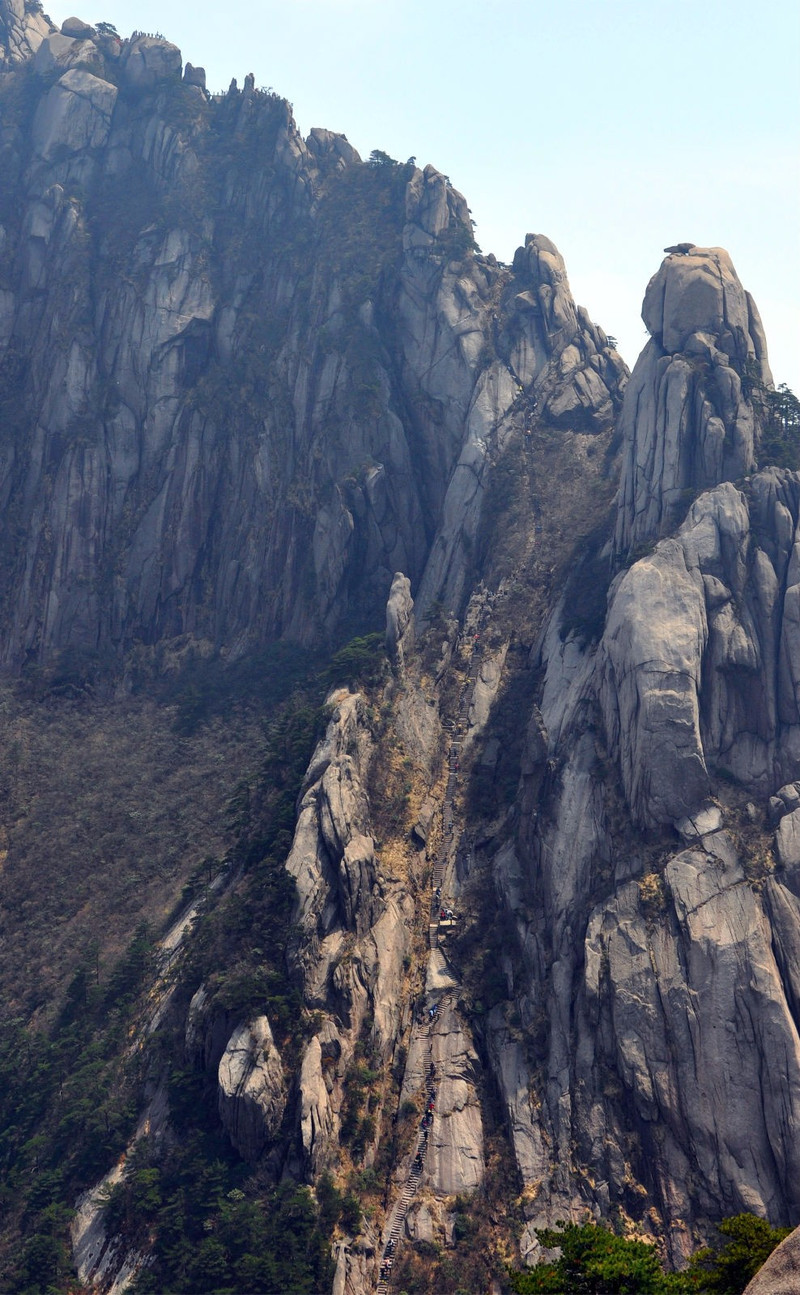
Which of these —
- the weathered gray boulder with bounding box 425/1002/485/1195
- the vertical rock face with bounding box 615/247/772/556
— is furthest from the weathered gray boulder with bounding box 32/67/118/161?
the weathered gray boulder with bounding box 425/1002/485/1195

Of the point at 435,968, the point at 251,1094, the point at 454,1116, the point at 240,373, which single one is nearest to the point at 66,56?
the point at 240,373

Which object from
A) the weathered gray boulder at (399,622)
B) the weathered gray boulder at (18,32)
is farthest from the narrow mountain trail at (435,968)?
the weathered gray boulder at (18,32)

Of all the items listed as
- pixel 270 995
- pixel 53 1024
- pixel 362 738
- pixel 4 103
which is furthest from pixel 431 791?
pixel 4 103

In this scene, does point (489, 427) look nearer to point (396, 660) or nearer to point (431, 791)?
point (396, 660)

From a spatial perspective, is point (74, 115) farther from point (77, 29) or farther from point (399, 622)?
point (399, 622)

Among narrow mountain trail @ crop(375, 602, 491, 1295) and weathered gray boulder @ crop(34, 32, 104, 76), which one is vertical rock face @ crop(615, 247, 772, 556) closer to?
narrow mountain trail @ crop(375, 602, 491, 1295)

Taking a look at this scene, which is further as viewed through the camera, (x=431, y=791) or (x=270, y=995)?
(x=431, y=791)
